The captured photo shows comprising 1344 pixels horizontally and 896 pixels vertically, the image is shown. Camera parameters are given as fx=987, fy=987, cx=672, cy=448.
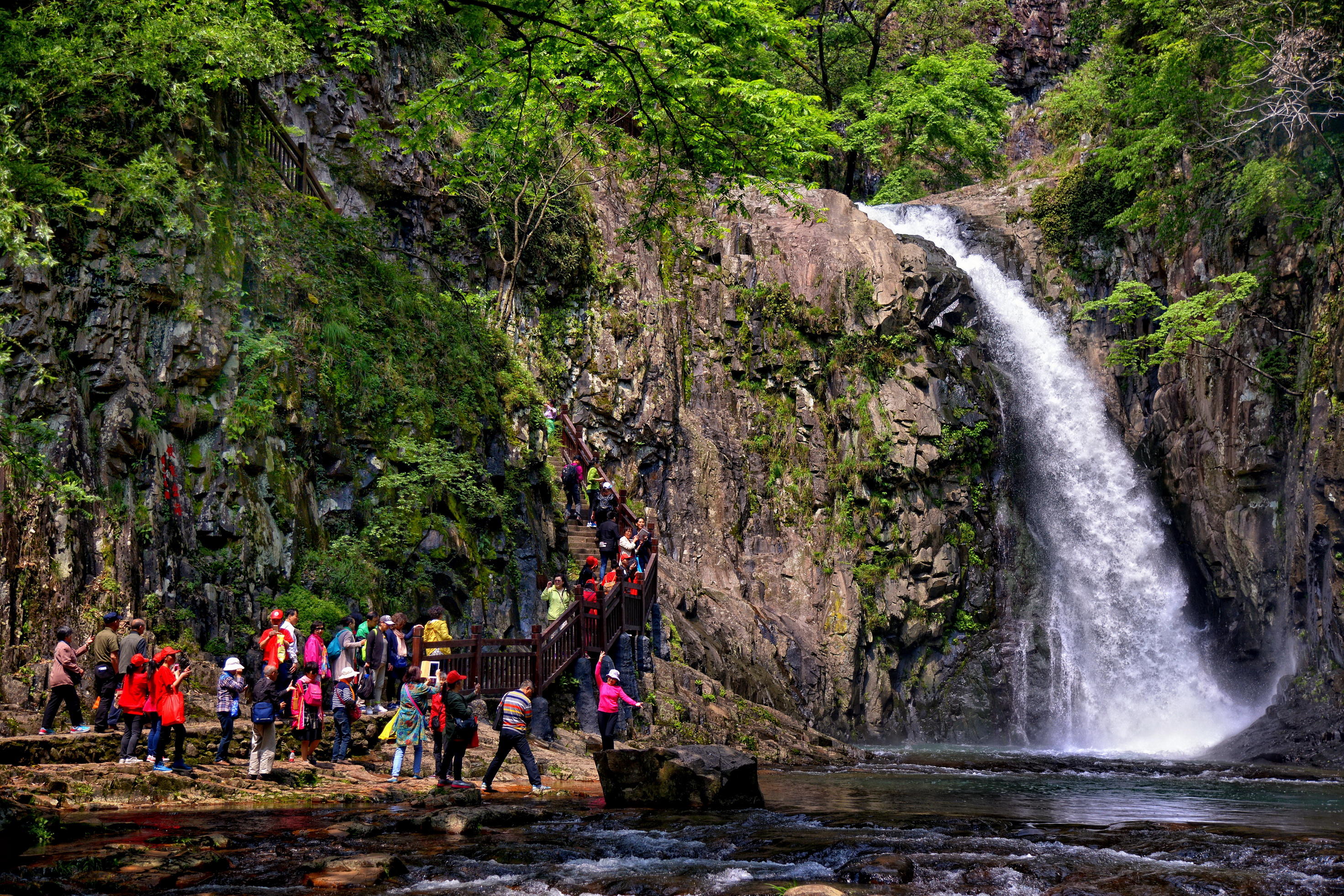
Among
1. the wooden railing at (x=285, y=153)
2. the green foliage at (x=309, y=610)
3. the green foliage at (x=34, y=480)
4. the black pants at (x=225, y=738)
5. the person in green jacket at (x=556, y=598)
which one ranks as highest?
the wooden railing at (x=285, y=153)

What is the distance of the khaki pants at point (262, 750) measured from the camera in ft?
36.6

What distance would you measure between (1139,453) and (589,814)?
2309 cm

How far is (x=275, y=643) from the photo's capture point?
12.0 meters

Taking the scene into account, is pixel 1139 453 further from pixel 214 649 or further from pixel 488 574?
pixel 214 649

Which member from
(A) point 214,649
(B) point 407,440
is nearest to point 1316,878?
(A) point 214,649

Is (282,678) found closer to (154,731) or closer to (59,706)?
(154,731)

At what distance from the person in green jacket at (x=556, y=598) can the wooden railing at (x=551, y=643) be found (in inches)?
9.8

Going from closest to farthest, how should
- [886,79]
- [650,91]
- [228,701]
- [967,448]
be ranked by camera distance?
1. [650,91]
2. [228,701]
3. [967,448]
4. [886,79]

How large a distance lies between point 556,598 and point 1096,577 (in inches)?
666

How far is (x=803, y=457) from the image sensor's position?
92.0 ft

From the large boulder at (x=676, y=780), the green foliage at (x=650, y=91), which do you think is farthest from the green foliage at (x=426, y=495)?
the large boulder at (x=676, y=780)

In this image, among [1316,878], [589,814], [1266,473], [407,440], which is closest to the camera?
[1316,878]

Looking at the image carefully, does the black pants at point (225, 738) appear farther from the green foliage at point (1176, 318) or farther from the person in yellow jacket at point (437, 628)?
the green foliage at point (1176, 318)

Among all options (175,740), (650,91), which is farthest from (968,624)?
(650,91)
